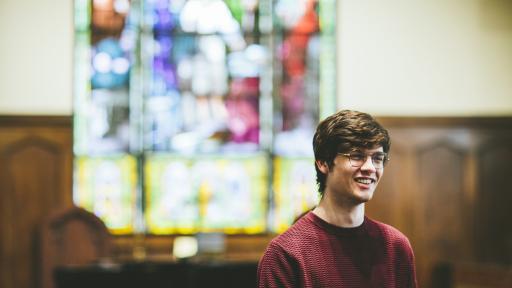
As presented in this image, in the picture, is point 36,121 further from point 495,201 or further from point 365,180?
point 365,180

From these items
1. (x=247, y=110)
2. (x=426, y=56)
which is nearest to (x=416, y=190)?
(x=426, y=56)

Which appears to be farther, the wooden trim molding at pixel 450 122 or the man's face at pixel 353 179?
the wooden trim molding at pixel 450 122

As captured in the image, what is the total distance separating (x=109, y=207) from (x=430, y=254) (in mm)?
2705

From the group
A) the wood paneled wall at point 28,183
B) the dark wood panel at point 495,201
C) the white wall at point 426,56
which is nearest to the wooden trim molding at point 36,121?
the wood paneled wall at point 28,183

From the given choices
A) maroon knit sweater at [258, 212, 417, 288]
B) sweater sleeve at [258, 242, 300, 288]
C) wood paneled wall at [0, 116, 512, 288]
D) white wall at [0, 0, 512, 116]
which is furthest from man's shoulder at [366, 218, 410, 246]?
white wall at [0, 0, 512, 116]

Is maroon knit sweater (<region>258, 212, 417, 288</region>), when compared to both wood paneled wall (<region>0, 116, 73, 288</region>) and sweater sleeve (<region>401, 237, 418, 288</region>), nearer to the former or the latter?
sweater sleeve (<region>401, 237, 418, 288</region>)

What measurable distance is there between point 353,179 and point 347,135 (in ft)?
0.35

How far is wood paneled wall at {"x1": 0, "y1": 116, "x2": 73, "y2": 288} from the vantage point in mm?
5859

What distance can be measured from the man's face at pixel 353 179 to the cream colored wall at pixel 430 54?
14.5ft

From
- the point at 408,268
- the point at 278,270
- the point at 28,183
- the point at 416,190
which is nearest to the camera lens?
the point at 278,270

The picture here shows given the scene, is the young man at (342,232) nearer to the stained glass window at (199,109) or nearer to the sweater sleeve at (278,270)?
the sweater sleeve at (278,270)

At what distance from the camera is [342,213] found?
1.76m

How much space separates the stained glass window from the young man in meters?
4.29

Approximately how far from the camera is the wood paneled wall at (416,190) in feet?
19.3
